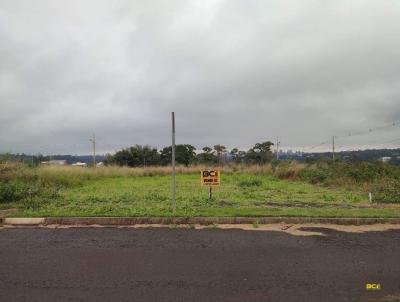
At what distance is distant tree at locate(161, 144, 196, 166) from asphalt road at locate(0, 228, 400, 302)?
193ft

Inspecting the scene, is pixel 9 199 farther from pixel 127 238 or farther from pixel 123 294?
pixel 123 294

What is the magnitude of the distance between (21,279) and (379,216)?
8.88 meters

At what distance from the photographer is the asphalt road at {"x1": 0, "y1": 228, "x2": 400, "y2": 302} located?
4980 mm

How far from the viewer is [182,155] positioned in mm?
68625

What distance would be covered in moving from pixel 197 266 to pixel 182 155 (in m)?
62.6

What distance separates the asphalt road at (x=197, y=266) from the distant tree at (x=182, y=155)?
5888 centimetres

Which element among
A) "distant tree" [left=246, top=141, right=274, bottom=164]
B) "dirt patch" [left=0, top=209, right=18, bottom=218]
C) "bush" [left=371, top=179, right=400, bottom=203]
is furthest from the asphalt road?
"distant tree" [left=246, top=141, right=274, bottom=164]

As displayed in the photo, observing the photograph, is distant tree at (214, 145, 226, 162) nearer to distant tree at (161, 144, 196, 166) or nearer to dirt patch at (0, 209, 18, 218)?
distant tree at (161, 144, 196, 166)

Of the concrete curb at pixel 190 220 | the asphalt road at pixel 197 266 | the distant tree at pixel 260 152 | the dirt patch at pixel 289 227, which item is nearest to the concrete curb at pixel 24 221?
the concrete curb at pixel 190 220

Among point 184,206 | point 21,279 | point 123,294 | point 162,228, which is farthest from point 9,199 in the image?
point 123,294

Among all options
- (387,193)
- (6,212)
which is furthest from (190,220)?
(387,193)

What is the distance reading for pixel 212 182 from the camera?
542 inches

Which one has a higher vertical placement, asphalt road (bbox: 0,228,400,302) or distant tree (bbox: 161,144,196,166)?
distant tree (bbox: 161,144,196,166)

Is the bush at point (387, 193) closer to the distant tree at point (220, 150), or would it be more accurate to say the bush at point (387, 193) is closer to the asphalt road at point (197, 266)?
the asphalt road at point (197, 266)
